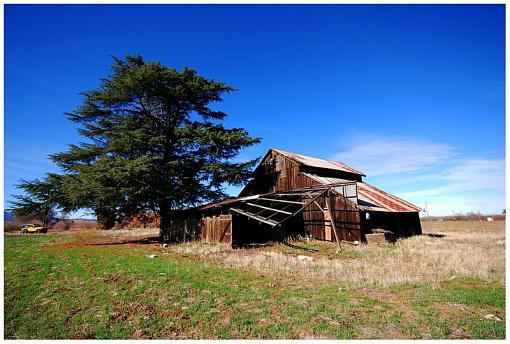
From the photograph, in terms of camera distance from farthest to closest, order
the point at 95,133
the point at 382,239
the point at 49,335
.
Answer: the point at 95,133 < the point at 382,239 < the point at 49,335

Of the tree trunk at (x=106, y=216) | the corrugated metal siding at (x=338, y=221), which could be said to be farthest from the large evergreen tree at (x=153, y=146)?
the corrugated metal siding at (x=338, y=221)

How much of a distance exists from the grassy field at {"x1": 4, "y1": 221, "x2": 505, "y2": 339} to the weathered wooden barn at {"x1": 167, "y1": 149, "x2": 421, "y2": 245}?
7.98 metres

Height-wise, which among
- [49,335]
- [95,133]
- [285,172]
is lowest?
[49,335]

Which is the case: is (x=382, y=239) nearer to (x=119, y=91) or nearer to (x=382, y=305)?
(x=382, y=305)

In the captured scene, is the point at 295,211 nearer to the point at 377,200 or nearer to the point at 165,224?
the point at 377,200

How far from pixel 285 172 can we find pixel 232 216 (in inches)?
366

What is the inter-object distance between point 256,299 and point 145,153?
831 inches

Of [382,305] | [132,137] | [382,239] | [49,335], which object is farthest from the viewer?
[132,137]

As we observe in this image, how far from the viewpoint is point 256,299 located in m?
8.73

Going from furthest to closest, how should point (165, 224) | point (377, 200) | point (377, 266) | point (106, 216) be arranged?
1. point (165, 224)
2. point (377, 200)
3. point (106, 216)
4. point (377, 266)

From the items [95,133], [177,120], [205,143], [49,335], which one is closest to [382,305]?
[49,335]

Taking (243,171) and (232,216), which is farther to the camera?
(243,171)

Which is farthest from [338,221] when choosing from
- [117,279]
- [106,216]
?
[106,216]

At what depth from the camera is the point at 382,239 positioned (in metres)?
22.3
